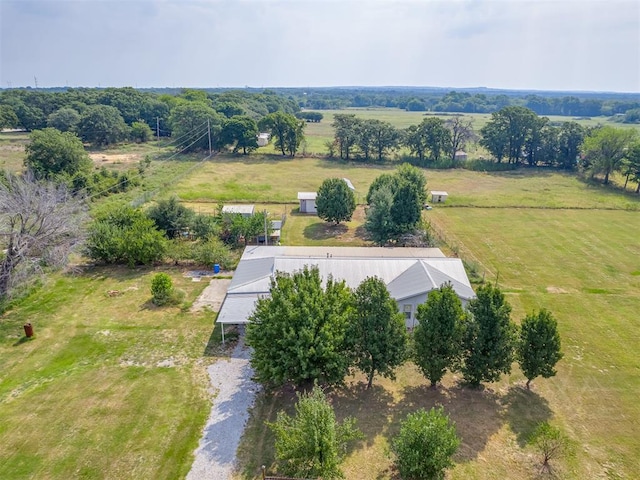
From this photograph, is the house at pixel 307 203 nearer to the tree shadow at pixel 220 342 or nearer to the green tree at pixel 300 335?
the tree shadow at pixel 220 342

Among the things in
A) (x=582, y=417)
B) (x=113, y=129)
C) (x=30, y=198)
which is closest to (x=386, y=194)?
(x=582, y=417)

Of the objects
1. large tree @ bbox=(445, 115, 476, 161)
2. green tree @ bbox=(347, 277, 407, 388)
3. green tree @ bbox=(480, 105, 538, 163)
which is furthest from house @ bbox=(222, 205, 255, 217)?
green tree @ bbox=(480, 105, 538, 163)

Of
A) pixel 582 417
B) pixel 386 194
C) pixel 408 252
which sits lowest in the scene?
pixel 582 417

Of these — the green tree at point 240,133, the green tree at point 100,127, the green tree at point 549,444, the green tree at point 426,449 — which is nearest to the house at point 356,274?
the green tree at point 549,444

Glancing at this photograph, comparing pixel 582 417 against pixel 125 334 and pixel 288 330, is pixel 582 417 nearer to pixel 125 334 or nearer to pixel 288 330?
pixel 288 330

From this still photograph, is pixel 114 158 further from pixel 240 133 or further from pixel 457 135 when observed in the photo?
pixel 457 135

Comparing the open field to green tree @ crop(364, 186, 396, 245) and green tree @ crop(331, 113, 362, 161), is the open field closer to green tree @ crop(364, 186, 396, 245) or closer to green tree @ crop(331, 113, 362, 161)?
green tree @ crop(364, 186, 396, 245)
